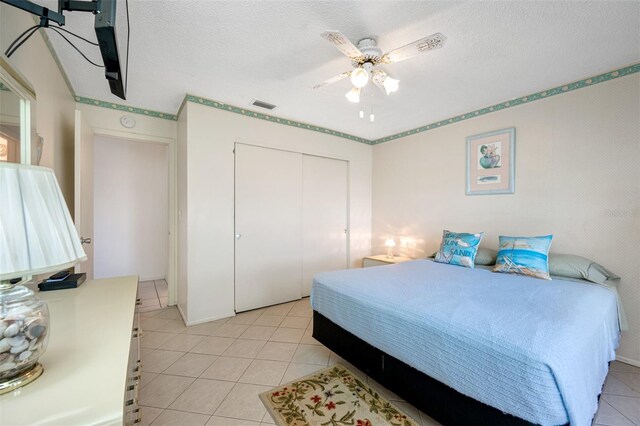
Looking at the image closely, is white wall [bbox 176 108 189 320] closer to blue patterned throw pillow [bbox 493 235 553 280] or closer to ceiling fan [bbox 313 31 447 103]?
ceiling fan [bbox 313 31 447 103]

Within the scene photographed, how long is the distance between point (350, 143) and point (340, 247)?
66.2 inches

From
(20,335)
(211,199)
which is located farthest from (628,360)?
(211,199)

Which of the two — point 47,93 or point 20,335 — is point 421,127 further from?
point 20,335

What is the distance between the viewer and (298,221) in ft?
12.1

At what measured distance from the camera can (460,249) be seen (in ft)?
9.16

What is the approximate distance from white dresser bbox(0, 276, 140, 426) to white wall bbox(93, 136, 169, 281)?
3302 mm

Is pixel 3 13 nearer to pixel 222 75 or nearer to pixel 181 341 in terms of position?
pixel 222 75

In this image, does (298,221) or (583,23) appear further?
(298,221)

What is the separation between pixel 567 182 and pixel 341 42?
2.53m

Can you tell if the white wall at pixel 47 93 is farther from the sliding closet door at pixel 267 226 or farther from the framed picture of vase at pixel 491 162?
the framed picture of vase at pixel 491 162

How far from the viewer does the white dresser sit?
60 cm

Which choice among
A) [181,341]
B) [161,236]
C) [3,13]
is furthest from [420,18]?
[161,236]

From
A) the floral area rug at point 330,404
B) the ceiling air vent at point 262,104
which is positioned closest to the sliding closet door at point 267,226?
the ceiling air vent at point 262,104

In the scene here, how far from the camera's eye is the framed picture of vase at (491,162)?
288 centimetres
